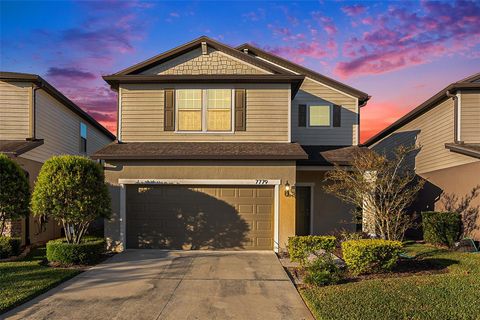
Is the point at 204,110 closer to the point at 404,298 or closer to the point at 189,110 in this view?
the point at 189,110

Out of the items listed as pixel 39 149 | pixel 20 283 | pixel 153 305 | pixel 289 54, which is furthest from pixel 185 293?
pixel 289 54

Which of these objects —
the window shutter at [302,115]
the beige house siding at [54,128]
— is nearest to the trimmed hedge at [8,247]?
the beige house siding at [54,128]

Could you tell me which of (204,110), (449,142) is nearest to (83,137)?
(204,110)

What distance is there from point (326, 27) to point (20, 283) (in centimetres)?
1221

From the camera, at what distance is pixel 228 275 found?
28.1ft

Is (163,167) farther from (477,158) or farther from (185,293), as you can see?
(477,158)

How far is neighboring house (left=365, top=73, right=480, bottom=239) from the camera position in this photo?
12633 millimetres

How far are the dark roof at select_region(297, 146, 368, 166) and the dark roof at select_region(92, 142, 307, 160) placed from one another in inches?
50.3

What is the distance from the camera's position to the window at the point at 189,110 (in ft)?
41.0

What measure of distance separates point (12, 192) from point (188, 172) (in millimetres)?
5077

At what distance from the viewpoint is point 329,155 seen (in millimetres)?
13500

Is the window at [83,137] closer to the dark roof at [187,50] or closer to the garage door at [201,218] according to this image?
the dark roof at [187,50]

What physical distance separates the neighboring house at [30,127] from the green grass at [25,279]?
3.08 metres

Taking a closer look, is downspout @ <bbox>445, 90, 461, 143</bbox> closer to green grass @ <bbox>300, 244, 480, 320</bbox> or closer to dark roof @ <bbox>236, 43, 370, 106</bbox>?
dark roof @ <bbox>236, 43, 370, 106</bbox>
